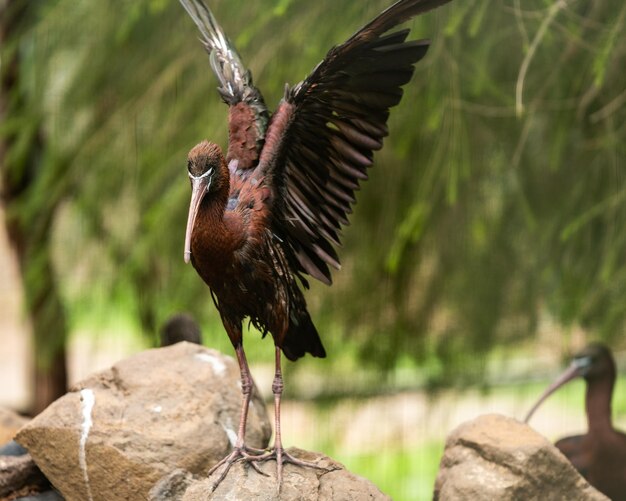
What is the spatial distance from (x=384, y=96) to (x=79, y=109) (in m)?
3.07

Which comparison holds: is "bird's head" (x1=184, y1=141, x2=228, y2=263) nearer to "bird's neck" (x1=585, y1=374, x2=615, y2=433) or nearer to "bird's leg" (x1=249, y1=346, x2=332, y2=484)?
"bird's leg" (x1=249, y1=346, x2=332, y2=484)

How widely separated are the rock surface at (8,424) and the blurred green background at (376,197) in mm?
960

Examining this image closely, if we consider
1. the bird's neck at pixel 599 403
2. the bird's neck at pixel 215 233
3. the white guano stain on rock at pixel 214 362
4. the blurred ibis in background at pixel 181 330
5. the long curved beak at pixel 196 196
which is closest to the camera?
the long curved beak at pixel 196 196

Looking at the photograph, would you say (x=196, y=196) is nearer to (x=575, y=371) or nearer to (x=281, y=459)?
(x=281, y=459)

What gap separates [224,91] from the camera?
3490mm

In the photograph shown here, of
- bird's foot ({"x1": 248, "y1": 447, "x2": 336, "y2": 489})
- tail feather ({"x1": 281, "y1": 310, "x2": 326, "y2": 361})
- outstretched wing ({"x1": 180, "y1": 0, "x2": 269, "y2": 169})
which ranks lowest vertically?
bird's foot ({"x1": 248, "y1": 447, "x2": 336, "y2": 489})

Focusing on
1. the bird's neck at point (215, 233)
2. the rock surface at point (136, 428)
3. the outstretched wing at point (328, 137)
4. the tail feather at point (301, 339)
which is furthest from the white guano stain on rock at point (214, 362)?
the bird's neck at point (215, 233)

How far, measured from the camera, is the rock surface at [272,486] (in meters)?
3.24

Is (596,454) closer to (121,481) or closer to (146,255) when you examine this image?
(121,481)

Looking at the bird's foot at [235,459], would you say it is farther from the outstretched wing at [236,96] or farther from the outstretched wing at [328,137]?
the outstretched wing at [236,96]

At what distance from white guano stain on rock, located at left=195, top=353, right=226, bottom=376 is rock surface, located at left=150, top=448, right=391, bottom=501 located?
20.8 inches

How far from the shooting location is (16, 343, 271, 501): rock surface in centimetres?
352

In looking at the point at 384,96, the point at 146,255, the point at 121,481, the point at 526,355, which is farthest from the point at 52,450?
the point at 526,355

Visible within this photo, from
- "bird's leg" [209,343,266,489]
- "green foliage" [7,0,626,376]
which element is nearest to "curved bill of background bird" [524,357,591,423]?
"green foliage" [7,0,626,376]
